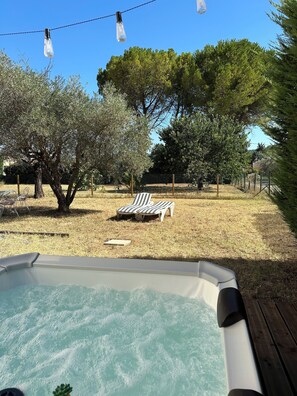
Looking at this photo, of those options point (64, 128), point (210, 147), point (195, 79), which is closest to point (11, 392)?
point (64, 128)

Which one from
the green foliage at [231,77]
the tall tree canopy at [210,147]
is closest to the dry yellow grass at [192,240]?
the tall tree canopy at [210,147]

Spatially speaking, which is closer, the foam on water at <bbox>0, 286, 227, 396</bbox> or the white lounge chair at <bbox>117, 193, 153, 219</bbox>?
the foam on water at <bbox>0, 286, 227, 396</bbox>

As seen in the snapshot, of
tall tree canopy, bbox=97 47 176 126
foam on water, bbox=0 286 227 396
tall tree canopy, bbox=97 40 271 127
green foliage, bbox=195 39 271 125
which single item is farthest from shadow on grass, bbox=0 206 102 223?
green foliage, bbox=195 39 271 125

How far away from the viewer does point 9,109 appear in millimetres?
Answer: 8445

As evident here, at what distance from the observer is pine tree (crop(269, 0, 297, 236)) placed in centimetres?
372

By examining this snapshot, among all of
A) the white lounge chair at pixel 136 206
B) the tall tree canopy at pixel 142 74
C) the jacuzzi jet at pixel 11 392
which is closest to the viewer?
the jacuzzi jet at pixel 11 392

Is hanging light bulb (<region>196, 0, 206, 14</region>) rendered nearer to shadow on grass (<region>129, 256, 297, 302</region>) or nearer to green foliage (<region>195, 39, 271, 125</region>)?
shadow on grass (<region>129, 256, 297, 302</region>)

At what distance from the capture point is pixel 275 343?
2.76m

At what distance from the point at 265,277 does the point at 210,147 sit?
48.3 ft

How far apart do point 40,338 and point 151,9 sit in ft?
22.7

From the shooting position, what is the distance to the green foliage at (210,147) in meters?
18.3

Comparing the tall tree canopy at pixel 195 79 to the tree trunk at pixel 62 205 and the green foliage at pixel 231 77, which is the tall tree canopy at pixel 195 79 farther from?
the tree trunk at pixel 62 205

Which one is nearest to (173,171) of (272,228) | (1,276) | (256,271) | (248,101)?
(248,101)

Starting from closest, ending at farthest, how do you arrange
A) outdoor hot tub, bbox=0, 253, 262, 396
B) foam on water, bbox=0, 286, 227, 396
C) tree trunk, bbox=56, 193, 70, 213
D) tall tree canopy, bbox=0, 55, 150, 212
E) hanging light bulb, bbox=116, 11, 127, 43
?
1. foam on water, bbox=0, 286, 227, 396
2. outdoor hot tub, bbox=0, 253, 262, 396
3. hanging light bulb, bbox=116, 11, 127, 43
4. tall tree canopy, bbox=0, 55, 150, 212
5. tree trunk, bbox=56, 193, 70, 213
